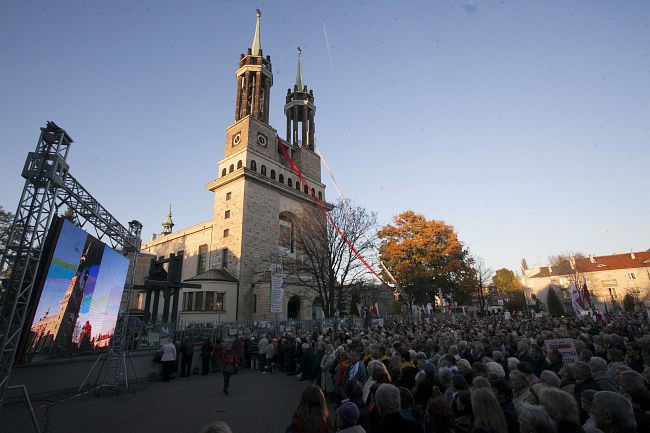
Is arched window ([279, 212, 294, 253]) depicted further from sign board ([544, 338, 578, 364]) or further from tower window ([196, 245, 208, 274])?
sign board ([544, 338, 578, 364])

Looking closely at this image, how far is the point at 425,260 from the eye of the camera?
35.1 m

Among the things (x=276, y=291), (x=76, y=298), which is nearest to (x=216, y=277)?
(x=276, y=291)

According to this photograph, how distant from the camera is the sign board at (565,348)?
290 inches

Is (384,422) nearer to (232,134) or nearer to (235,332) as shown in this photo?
(235,332)

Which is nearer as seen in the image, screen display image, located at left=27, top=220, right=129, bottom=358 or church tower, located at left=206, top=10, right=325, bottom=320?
screen display image, located at left=27, top=220, right=129, bottom=358

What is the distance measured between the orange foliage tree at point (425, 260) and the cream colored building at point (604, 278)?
104ft

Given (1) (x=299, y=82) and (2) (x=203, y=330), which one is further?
(1) (x=299, y=82)

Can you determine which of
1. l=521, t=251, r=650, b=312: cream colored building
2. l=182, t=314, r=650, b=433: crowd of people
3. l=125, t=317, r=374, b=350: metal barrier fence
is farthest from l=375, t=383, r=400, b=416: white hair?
l=521, t=251, r=650, b=312: cream colored building

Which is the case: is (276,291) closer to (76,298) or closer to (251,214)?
(76,298)

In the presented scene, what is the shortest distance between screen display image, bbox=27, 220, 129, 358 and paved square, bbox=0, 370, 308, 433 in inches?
68.4

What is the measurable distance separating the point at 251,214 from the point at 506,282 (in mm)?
62335

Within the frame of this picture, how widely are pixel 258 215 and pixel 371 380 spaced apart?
28343mm

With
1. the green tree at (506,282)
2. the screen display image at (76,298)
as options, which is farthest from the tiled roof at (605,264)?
the screen display image at (76,298)

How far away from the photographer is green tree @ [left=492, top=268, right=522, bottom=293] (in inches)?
2840
